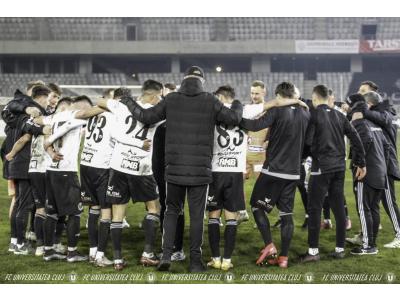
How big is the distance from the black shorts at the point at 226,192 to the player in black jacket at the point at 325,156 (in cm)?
93

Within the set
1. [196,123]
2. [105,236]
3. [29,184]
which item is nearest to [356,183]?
[196,123]

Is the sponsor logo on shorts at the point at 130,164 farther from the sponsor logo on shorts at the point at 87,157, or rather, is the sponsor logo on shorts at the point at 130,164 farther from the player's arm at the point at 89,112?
the player's arm at the point at 89,112

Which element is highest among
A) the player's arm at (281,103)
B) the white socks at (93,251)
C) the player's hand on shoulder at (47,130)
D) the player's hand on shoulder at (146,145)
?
the player's arm at (281,103)

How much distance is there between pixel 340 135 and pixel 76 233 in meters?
3.06

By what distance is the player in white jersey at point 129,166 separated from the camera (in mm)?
4984

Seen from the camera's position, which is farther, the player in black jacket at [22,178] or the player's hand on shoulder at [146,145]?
the player in black jacket at [22,178]

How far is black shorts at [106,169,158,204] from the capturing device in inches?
197

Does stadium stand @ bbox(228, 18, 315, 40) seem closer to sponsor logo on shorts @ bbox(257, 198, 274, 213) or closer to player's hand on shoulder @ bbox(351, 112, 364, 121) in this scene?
player's hand on shoulder @ bbox(351, 112, 364, 121)

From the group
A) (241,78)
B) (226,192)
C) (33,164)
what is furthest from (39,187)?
(241,78)

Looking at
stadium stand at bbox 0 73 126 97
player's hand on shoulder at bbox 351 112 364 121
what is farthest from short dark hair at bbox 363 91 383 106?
stadium stand at bbox 0 73 126 97

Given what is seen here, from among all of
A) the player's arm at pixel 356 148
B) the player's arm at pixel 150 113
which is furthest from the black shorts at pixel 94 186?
the player's arm at pixel 356 148

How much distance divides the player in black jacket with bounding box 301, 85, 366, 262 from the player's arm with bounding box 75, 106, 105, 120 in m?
2.25

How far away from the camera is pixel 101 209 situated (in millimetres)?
5227

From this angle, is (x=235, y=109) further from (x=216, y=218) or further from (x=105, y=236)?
(x=105, y=236)
